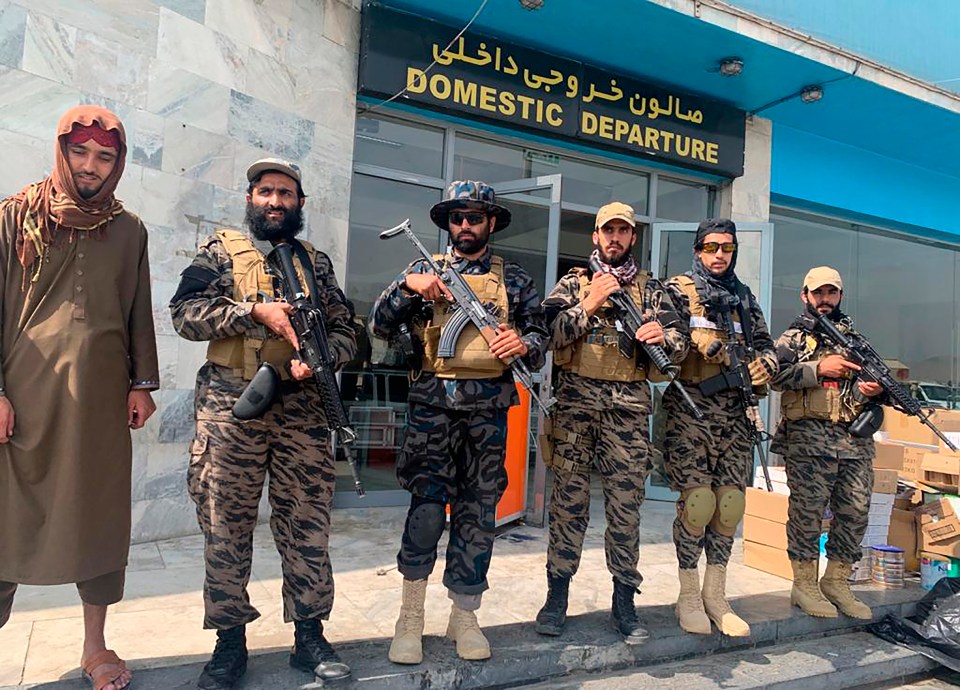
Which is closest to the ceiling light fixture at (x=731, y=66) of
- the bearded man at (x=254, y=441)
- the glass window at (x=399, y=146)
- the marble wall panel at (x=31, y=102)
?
the glass window at (x=399, y=146)

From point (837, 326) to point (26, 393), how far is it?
402cm

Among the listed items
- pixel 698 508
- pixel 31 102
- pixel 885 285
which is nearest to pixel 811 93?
pixel 885 285

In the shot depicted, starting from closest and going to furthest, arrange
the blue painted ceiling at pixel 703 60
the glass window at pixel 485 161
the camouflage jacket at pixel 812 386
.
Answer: the camouflage jacket at pixel 812 386
the blue painted ceiling at pixel 703 60
the glass window at pixel 485 161

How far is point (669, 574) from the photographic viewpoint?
4266 mm

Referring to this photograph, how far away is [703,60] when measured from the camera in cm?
600

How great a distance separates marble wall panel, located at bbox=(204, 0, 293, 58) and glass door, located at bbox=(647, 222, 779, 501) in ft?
13.3

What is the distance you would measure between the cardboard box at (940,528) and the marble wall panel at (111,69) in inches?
239

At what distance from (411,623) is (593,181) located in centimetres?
525

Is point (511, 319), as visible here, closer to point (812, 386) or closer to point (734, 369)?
point (734, 369)

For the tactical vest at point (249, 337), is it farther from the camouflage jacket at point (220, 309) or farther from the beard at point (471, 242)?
the beard at point (471, 242)

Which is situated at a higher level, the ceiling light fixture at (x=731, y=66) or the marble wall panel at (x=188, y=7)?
the ceiling light fixture at (x=731, y=66)

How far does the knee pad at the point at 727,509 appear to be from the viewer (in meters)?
3.20

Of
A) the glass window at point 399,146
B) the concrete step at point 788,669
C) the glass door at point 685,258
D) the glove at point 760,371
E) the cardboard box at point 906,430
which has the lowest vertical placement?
the concrete step at point 788,669

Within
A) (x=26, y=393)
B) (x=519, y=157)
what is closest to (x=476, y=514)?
(x=26, y=393)
